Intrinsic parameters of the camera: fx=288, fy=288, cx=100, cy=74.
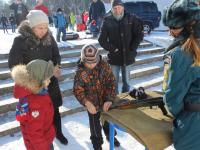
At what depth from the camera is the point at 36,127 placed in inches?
111

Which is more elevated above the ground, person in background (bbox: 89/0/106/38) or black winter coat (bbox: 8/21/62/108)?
person in background (bbox: 89/0/106/38)

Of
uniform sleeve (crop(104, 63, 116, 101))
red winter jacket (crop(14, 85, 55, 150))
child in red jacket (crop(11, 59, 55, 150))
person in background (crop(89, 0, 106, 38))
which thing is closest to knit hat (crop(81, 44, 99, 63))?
uniform sleeve (crop(104, 63, 116, 101))

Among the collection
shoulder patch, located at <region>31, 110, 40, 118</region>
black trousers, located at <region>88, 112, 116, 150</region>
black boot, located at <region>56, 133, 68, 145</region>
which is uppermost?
shoulder patch, located at <region>31, 110, 40, 118</region>

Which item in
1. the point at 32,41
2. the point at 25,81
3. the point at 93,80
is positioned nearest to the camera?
the point at 25,81

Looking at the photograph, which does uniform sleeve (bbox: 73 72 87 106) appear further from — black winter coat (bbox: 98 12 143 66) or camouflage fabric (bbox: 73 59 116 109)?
black winter coat (bbox: 98 12 143 66)

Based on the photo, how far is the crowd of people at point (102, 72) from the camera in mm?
2053

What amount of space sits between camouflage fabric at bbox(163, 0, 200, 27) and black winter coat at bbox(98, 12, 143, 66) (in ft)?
8.50

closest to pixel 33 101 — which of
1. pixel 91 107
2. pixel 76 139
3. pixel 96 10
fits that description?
pixel 91 107

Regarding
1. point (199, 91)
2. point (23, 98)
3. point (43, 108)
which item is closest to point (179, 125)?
point (199, 91)

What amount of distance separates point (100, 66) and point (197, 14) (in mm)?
1447

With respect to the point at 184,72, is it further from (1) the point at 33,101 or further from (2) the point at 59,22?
(2) the point at 59,22

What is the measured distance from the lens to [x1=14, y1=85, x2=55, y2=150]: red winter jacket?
2.78m

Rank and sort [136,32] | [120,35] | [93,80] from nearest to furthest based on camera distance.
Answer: [93,80] → [120,35] → [136,32]

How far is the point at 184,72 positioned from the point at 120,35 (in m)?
2.82
